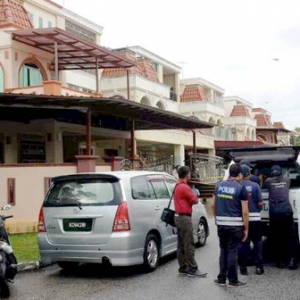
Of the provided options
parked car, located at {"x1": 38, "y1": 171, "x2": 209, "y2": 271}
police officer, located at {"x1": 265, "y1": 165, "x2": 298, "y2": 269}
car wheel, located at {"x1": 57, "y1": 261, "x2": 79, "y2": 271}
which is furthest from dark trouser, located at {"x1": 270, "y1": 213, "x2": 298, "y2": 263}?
car wheel, located at {"x1": 57, "y1": 261, "x2": 79, "y2": 271}

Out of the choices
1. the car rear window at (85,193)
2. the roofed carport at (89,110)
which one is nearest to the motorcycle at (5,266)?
the car rear window at (85,193)

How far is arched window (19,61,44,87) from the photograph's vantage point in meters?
22.1

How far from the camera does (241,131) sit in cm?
5353

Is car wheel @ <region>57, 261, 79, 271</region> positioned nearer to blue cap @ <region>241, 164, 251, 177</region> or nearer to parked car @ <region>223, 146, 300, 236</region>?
parked car @ <region>223, 146, 300, 236</region>

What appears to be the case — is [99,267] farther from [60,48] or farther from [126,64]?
[126,64]

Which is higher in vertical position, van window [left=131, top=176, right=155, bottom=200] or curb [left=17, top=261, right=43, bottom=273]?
van window [left=131, top=176, right=155, bottom=200]

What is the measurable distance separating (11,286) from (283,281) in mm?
4272

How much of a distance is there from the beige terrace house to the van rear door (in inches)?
220

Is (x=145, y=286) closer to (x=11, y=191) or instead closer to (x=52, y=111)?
(x=11, y=191)

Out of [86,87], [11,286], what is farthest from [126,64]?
[11,286]

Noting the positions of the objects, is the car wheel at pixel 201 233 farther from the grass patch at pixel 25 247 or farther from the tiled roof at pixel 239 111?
the tiled roof at pixel 239 111

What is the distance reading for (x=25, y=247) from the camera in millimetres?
10867

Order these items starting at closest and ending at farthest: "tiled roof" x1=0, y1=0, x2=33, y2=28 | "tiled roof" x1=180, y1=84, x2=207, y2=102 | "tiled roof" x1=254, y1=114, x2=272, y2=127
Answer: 1. "tiled roof" x1=0, y1=0, x2=33, y2=28
2. "tiled roof" x1=180, y1=84, x2=207, y2=102
3. "tiled roof" x1=254, y1=114, x2=272, y2=127

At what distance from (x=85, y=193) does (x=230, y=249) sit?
8.58ft
